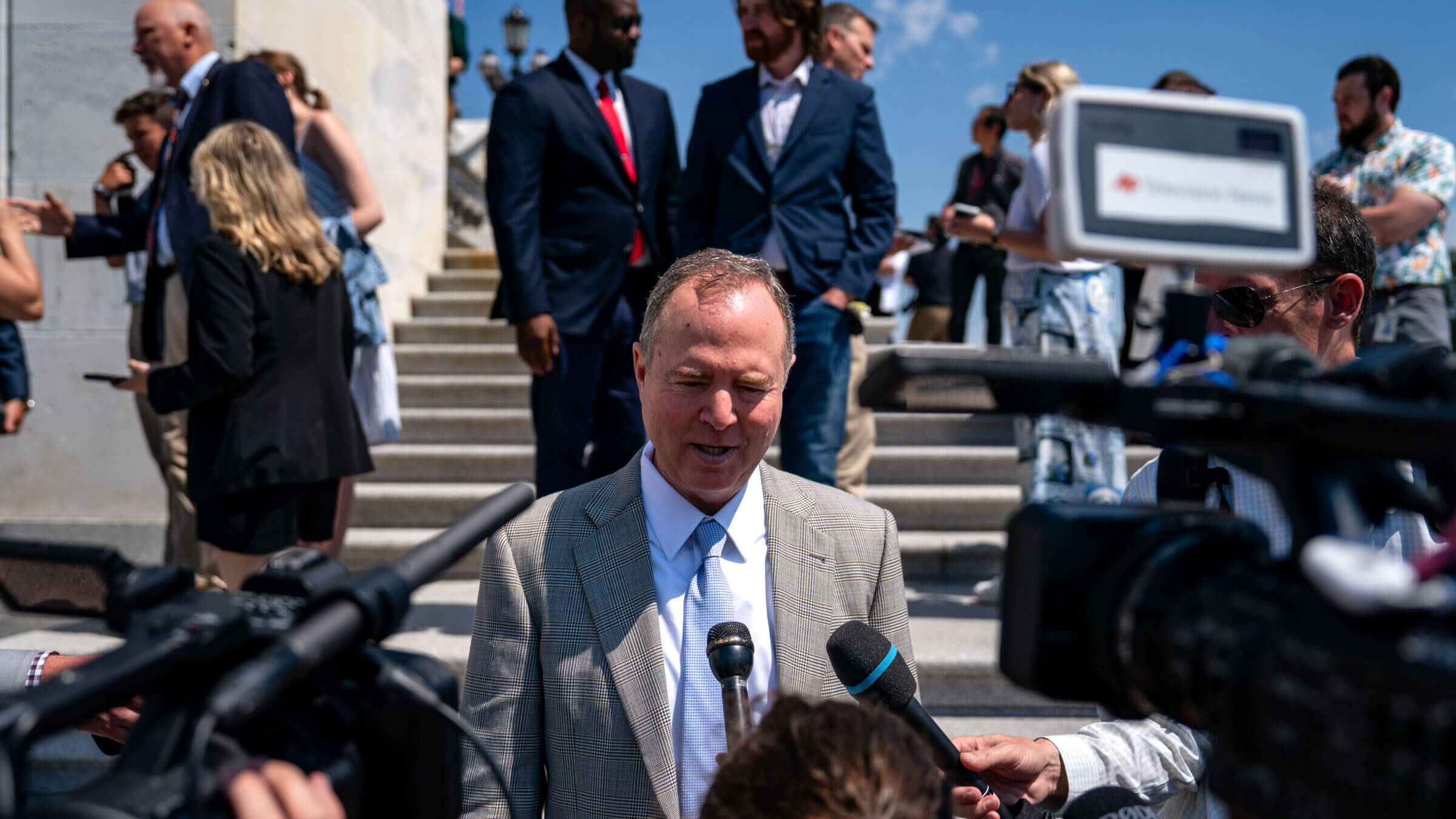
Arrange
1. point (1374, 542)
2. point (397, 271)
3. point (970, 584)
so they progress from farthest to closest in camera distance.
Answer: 1. point (397, 271)
2. point (970, 584)
3. point (1374, 542)

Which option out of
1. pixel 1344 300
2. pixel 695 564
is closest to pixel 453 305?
pixel 695 564

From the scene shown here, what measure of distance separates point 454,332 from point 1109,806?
7.07m

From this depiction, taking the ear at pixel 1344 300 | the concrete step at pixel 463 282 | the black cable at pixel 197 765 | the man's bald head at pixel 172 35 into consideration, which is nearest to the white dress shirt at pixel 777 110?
the man's bald head at pixel 172 35

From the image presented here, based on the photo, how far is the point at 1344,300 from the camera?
229 centimetres

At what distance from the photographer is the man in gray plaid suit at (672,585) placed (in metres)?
2.11

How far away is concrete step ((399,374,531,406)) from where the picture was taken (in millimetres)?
7531

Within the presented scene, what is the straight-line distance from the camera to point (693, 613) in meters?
2.21

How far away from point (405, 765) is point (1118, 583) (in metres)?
0.63

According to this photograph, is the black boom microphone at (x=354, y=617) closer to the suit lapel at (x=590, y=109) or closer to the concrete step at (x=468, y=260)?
the suit lapel at (x=590, y=109)

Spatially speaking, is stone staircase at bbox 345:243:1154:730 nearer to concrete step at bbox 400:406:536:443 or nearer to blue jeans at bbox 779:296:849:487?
concrete step at bbox 400:406:536:443

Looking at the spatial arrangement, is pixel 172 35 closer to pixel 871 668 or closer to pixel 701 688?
pixel 701 688

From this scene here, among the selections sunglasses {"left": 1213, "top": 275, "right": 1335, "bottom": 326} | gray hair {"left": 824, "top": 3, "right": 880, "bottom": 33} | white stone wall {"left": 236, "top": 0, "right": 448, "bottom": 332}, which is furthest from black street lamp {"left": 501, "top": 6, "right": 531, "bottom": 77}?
sunglasses {"left": 1213, "top": 275, "right": 1335, "bottom": 326}

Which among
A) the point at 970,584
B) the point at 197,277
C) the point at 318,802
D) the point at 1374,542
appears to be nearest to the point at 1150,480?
Result: the point at 1374,542

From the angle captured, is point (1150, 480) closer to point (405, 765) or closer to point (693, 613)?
point (693, 613)
